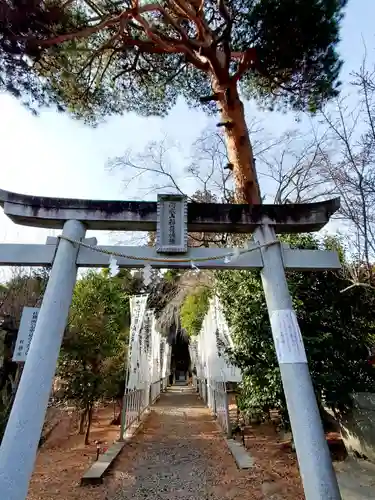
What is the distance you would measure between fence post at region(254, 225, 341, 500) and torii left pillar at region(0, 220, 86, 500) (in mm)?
2139

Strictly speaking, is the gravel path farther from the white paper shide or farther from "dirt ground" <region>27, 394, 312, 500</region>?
the white paper shide

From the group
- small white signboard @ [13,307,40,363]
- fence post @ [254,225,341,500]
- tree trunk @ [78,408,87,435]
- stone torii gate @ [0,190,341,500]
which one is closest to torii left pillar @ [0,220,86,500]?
stone torii gate @ [0,190,341,500]

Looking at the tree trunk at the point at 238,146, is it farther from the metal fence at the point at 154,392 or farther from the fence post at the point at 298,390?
the metal fence at the point at 154,392

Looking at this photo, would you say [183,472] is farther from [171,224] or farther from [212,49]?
[212,49]

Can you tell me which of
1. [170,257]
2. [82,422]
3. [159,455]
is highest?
[170,257]

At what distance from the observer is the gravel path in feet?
14.3

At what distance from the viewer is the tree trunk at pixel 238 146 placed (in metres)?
7.02

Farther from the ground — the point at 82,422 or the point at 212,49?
the point at 212,49

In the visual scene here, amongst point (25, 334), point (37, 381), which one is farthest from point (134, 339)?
point (37, 381)

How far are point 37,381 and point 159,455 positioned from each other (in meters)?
4.46

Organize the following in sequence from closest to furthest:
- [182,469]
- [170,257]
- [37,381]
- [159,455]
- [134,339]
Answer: [37,381] → [170,257] → [182,469] → [159,455] → [134,339]

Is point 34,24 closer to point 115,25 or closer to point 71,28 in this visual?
point 71,28

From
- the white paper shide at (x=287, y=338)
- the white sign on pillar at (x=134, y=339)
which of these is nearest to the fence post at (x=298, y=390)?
the white paper shide at (x=287, y=338)

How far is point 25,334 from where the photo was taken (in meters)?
3.40
